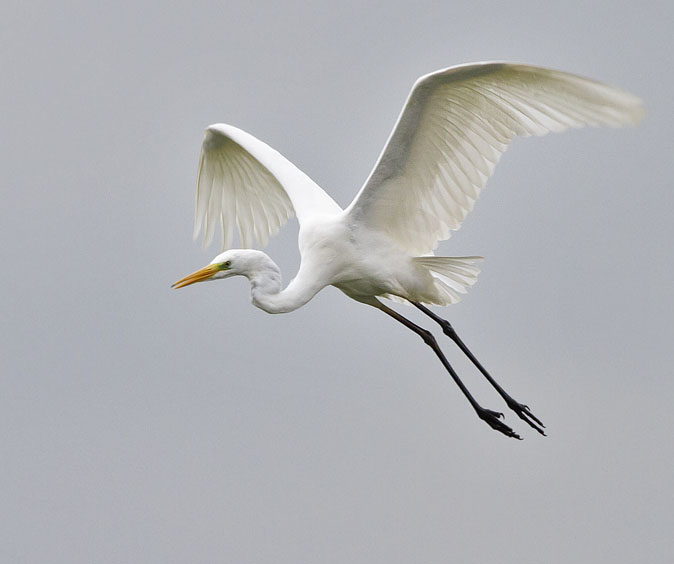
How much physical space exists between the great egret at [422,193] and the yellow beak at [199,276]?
1 cm

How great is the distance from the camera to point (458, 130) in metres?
13.3

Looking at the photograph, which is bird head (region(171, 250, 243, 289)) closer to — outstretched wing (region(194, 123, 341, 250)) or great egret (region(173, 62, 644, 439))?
great egret (region(173, 62, 644, 439))

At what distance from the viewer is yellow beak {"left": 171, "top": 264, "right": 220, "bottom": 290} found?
1346cm

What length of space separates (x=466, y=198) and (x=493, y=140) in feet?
3.07

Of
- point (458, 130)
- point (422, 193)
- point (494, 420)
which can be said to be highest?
point (458, 130)

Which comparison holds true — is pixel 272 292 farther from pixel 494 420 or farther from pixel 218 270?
pixel 494 420

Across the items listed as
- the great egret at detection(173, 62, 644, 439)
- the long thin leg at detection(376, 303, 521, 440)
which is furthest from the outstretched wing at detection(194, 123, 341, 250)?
the long thin leg at detection(376, 303, 521, 440)

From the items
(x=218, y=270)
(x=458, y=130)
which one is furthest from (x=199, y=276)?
(x=458, y=130)

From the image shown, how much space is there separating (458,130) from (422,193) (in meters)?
0.96

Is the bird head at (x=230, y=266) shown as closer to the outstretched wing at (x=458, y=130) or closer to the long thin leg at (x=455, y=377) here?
the outstretched wing at (x=458, y=130)

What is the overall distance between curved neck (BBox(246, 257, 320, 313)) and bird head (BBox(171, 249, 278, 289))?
5cm

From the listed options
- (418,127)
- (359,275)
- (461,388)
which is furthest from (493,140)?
(461,388)

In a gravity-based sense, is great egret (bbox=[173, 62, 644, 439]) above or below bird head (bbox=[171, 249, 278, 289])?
above

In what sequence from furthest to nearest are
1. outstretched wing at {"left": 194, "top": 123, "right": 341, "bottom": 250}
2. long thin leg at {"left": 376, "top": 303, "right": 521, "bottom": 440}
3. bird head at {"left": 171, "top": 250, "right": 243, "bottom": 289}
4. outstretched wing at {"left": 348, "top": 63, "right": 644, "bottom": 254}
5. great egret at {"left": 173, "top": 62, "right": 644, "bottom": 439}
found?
outstretched wing at {"left": 194, "top": 123, "right": 341, "bottom": 250}
long thin leg at {"left": 376, "top": 303, "right": 521, "bottom": 440}
bird head at {"left": 171, "top": 250, "right": 243, "bottom": 289}
great egret at {"left": 173, "top": 62, "right": 644, "bottom": 439}
outstretched wing at {"left": 348, "top": 63, "right": 644, "bottom": 254}
